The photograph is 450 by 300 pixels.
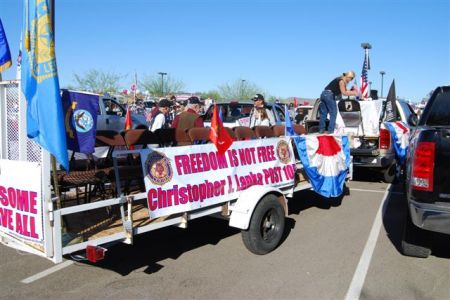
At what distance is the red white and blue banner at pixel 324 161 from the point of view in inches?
241

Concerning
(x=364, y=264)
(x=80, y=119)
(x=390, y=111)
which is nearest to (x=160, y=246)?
(x=80, y=119)

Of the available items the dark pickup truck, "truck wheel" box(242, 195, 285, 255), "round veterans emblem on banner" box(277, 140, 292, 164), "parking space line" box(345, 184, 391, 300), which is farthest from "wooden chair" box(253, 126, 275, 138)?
the dark pickup truck

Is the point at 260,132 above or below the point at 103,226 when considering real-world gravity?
above

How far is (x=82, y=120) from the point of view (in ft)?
12.2

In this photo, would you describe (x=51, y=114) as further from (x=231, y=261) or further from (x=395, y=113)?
(x=395, y=113)

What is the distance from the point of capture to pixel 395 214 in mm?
7168

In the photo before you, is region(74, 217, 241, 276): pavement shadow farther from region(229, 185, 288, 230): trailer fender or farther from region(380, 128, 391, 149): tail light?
region(380, 128, 391, 149): tail light

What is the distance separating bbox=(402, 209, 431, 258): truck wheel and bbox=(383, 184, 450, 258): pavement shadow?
0.47ft

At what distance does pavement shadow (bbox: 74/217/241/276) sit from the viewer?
4.68 meters

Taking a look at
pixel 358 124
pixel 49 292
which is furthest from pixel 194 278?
pixel 358 124

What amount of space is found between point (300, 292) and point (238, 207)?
117cm

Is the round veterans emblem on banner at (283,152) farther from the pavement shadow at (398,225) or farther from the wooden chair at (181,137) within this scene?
the pavement shadow at (398,225)

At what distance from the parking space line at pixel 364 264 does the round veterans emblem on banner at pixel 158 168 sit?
2000 millimetres

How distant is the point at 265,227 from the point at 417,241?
171cm
